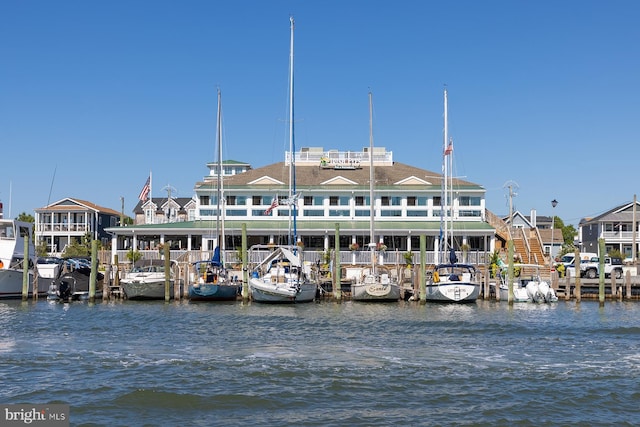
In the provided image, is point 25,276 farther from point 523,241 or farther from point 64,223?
point 64,223

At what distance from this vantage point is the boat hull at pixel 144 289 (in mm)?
46125

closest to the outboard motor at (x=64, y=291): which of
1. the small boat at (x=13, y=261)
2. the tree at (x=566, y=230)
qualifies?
the small boat at (x=13, y=261)

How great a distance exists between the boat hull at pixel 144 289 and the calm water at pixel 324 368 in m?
6.88

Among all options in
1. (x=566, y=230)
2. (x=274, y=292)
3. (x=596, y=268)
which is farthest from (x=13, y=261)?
(x=566, y=230)

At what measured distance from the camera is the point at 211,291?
4562cm

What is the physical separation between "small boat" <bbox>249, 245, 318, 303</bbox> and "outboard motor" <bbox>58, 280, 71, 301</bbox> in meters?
11.2

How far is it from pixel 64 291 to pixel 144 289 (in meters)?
4.87

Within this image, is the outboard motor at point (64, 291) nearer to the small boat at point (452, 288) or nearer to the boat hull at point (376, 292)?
the boat hull at point (376, 292)

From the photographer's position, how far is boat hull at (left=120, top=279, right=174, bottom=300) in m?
46.1

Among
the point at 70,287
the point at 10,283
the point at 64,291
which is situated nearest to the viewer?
the point at 64,291

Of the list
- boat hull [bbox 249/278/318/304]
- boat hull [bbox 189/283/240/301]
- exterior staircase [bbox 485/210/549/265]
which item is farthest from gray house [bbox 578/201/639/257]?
boat hull [bbox 189/283/240/301]

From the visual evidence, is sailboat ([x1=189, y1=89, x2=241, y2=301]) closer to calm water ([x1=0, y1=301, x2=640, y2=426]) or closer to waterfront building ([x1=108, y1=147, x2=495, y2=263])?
calm water ([x1=0, y1=301, x2=640, y2=426])

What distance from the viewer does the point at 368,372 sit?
23984 mm

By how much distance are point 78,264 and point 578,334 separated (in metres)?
36.4
